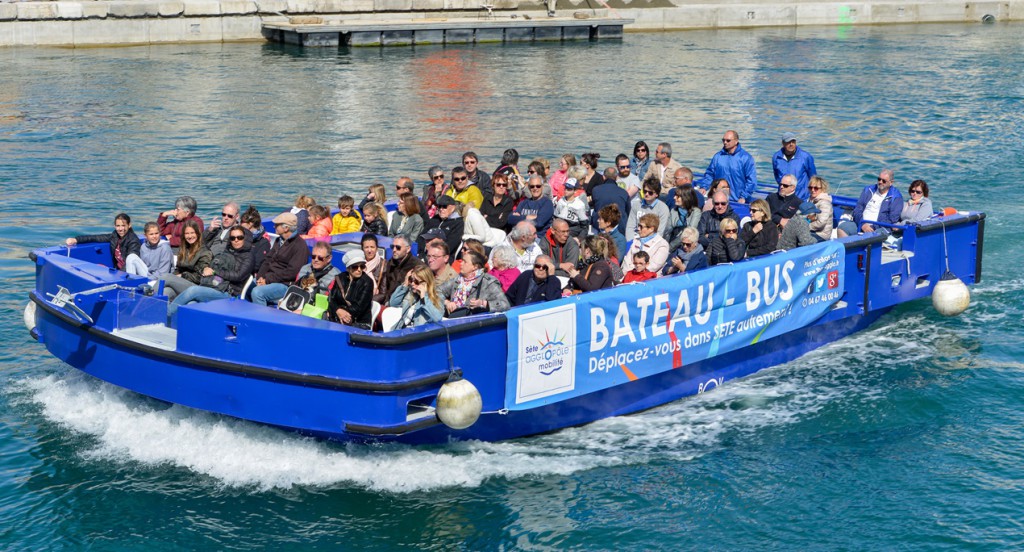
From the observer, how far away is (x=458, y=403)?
8758mm

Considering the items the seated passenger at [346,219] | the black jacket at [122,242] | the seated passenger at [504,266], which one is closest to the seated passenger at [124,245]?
the black jacket at [122,242]

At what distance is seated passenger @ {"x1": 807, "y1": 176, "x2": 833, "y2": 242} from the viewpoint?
1210 cm

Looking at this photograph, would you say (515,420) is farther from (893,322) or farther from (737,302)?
(893,322)

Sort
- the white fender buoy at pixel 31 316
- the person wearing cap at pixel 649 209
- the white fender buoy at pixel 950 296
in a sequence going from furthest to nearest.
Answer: the white fender buoy at pixel 950 296, the person wearing cap at pixel 649 209, the white fender buoy at pixel 31 316

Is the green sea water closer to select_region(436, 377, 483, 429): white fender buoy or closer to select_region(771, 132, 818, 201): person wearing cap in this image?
select_region(436, 377, 483, 429): white fender buoy

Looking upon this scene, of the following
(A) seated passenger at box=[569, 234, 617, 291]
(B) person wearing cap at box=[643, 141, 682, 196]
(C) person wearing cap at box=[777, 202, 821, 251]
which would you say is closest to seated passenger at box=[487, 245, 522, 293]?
(A) seated passenger at box=[569, 234, 617, 291]

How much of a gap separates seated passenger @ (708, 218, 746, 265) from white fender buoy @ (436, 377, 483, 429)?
3.22 meters

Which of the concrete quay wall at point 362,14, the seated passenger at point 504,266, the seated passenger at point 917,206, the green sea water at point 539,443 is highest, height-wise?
the concrete quay wall at point 362,14

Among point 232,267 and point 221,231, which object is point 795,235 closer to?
point 232,267

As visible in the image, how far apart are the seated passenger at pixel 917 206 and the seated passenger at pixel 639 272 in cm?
389

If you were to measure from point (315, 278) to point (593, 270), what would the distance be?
7.54 ft

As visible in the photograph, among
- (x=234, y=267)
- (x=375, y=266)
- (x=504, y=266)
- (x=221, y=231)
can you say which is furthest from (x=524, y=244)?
(x=221, y=231)

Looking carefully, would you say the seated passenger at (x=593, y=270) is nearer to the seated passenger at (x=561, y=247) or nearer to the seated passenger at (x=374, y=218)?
the seated passenger at (x=561, y=247)

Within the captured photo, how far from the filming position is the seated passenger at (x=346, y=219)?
480 inches
